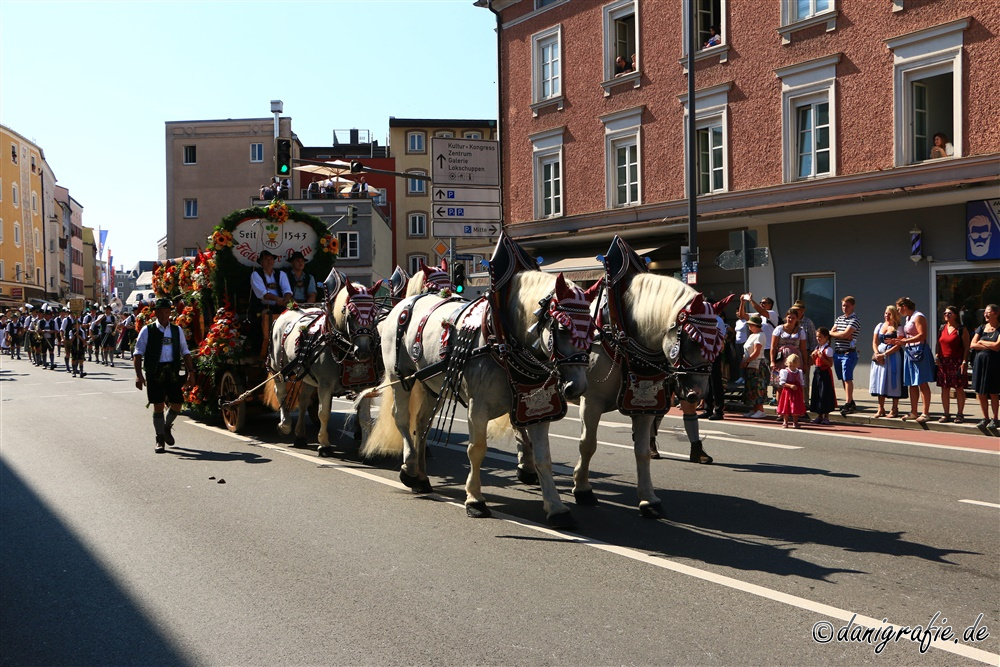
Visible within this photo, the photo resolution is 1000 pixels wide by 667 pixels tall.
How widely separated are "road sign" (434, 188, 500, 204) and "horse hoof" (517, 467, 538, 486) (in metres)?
10.9

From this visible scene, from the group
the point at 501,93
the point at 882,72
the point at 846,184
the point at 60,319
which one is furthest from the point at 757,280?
the point at 60,319

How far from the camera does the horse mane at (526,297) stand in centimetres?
687

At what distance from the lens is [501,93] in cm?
2803

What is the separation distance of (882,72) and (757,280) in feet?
17.3

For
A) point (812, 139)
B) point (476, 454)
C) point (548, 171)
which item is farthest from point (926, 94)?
point (476, 454)

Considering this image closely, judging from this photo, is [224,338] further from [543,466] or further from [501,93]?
[501,93]

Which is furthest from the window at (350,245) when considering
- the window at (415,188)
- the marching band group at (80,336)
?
the marching band group at (80,336)

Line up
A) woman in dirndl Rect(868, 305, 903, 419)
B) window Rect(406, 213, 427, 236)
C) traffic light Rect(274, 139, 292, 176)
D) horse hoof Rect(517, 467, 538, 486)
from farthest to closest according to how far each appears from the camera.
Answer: window Rect(406, 213, 427, 236), traffic light Rect(274, 139, 292, 176), woman in dirndl Rect(868, 305, 903, 419), horse hoof Rect(517, 467, 538, 486)

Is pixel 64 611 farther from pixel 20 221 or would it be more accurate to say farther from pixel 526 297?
pixel 20 221

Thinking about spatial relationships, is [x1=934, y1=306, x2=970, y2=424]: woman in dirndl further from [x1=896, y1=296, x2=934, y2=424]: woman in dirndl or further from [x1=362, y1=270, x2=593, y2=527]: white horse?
[x1=362, y1=270, x2=593, y2=527]: white horse

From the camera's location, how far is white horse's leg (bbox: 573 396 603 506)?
24.7ft

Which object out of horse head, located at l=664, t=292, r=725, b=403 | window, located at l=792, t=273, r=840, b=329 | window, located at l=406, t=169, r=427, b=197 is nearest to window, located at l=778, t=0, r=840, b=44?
window, located at l=792, t=273, r=840, b=329

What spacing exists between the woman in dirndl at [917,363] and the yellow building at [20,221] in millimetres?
70045

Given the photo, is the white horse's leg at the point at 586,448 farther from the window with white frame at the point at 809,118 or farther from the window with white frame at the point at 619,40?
the window with white frame at the point at 619,40
